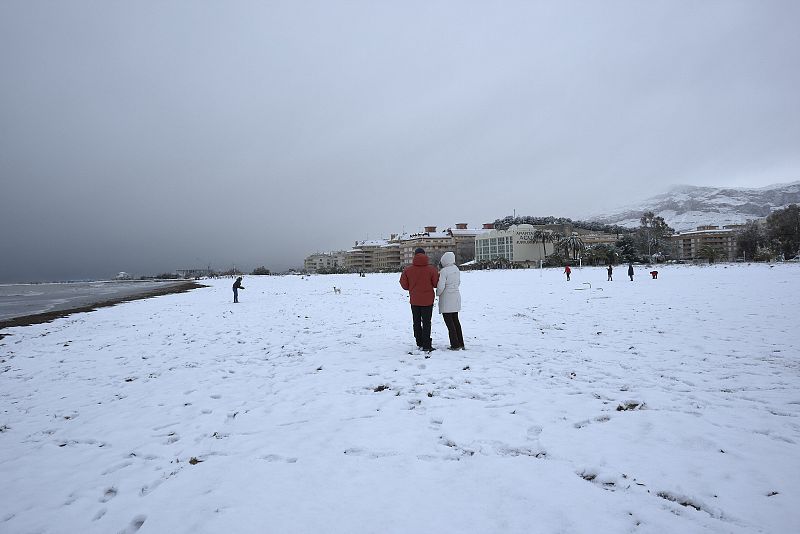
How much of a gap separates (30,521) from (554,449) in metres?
4.57

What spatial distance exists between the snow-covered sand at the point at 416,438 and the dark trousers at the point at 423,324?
43cm

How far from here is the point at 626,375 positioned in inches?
235

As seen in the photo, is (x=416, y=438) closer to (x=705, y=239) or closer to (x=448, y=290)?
(x=448, y=290)

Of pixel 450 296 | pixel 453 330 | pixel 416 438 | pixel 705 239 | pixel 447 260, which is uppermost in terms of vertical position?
pixel 705 239

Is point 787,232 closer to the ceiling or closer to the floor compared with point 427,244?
closer to the floor

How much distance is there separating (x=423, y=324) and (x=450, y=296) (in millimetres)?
890

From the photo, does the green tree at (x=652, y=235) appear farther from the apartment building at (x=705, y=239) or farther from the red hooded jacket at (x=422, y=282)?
the red hooded jacket at (x=422, y=282)

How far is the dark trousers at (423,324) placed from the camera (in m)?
7.99

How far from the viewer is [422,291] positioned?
7.90m

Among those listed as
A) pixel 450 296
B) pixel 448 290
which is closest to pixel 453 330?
pixel 450 296

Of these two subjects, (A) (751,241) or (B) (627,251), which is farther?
(B) (627,251)

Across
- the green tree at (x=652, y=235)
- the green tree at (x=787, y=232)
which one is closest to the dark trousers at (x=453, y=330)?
the green tree at (x=787, y=232)

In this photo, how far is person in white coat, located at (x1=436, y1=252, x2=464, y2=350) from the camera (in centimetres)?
788

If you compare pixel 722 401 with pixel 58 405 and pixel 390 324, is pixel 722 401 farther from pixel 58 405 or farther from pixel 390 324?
pixel 58 405
